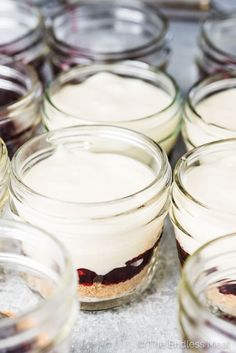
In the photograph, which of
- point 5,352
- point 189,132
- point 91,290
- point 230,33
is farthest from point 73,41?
point 5,352

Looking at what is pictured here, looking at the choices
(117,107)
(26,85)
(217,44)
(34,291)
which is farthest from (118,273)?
(217,44)

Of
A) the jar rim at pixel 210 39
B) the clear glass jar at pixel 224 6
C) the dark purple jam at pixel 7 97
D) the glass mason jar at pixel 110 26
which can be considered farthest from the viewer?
the clear glass jar at pixel 224 6

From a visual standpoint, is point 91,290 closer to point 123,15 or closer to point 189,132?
point 189,132

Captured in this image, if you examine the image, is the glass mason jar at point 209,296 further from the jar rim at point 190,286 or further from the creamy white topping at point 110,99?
the creamy white topping at point 110,99

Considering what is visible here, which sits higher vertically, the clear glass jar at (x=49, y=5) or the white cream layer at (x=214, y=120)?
the white cream layer at (x=214, y=120)

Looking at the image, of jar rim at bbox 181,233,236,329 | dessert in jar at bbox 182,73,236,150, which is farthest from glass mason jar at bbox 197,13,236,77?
jar rim at bbox 181,233,236,329

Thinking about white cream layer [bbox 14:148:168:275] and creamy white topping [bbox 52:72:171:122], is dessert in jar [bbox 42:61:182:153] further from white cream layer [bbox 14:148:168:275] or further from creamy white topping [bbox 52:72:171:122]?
white cream layer [bbox 14:148:168:275]

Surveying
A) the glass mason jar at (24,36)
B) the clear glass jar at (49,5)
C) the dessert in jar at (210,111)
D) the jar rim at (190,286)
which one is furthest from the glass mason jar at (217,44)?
the jar rim at (190,286)
